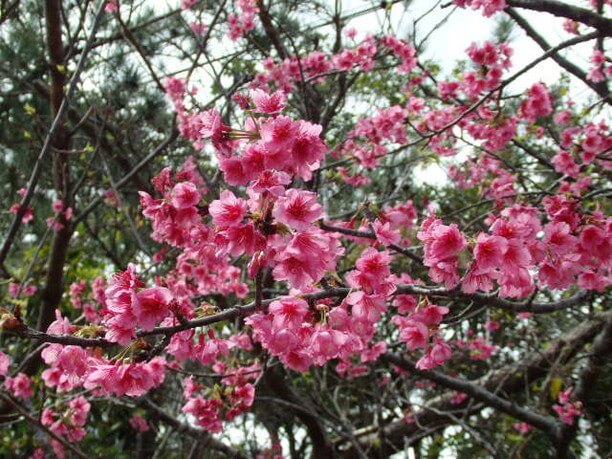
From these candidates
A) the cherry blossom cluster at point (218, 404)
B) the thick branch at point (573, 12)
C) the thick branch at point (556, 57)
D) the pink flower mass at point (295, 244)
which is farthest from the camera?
the thick branch at point (556, 57)

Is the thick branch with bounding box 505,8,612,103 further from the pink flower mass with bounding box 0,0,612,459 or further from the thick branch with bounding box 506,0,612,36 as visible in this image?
the thick branch with bounding box 506,0,612,36

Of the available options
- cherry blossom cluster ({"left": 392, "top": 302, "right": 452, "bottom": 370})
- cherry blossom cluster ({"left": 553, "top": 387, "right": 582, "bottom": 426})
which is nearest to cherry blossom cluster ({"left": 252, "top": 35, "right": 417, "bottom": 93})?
cherry blossom cluster ({"left": 392, "top": 302, "right": 452, "bottom": 370})

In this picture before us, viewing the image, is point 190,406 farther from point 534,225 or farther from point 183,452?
point 183,452

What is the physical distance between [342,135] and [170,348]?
5550 millimetres

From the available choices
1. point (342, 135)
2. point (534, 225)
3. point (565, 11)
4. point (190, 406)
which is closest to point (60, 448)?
point (190, 406)

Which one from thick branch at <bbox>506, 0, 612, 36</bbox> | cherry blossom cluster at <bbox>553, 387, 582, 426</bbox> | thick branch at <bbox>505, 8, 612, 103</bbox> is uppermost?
thick branch at <bbox>505, 8, 612, 103</bbox>

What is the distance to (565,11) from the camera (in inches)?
84.5

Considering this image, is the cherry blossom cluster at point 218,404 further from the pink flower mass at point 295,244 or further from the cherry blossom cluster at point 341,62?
the cherry blossom cluster at point 341,62

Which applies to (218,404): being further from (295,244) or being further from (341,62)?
(341,62)

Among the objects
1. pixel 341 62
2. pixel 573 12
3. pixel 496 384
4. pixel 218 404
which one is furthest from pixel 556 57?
pixel 496 384

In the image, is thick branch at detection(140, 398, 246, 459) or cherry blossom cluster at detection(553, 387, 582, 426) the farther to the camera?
thick branch at detection(140, 398, 246, 459)

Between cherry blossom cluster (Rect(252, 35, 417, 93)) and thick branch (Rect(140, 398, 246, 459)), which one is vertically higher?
cherry blossom cluster (Rect(252, 35, 417, 93))

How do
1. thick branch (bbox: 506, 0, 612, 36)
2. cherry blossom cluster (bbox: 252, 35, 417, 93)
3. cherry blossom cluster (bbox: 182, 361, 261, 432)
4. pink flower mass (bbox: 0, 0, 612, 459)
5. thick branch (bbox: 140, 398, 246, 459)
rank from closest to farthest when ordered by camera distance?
pink flower mass (bbox: 0, 0, 612, 459)
thick branch (bbox: 506, 0, 612, 36)
cherry blossom cluster (bbox: 182, 361, 261, 432)
thick branch (bbox: 140, 398, 246, 459)
cherry blossom cluster (bbox: 252, 35, 417, 93)

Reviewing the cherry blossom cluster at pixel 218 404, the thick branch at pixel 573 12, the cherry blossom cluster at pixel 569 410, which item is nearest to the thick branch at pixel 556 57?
the thick branch at pixel 573 12
